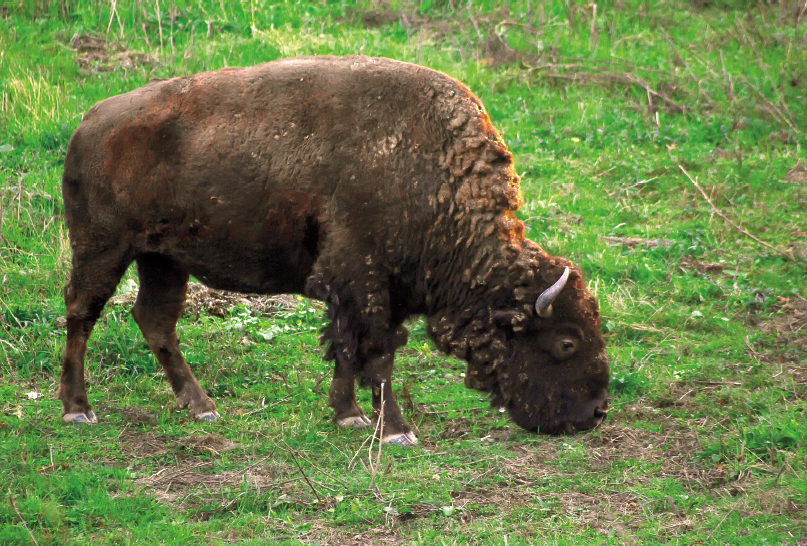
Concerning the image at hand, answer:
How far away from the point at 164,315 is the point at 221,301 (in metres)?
1.35

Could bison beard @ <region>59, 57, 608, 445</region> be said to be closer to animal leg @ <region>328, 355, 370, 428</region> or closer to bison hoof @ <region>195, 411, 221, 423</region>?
animal leg @ <region>328, 355, 370, 428</region>

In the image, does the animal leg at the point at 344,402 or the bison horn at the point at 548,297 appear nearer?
the bison horn at the point at 548,297

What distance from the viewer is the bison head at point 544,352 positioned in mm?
4727

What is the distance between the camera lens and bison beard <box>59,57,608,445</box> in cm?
475

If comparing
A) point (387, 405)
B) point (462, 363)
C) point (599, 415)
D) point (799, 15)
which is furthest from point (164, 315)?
point (799, 15)

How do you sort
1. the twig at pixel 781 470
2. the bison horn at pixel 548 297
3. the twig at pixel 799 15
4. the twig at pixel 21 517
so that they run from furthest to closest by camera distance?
the twig at pixel 799 15, the bison horn at pixel 548 297, the twig at pixel 781 470, the twig at pixel 21 517

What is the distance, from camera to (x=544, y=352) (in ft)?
15.6

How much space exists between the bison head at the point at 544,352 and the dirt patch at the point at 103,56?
257 inches

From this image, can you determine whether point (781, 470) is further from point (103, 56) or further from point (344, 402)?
point (103, 56)

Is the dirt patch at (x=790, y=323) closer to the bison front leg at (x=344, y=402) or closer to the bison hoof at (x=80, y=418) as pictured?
the bison front leg at (x=344, y=402)

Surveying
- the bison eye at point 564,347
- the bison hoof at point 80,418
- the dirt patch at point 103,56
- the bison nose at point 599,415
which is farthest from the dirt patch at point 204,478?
the dirt patch at point 103,56

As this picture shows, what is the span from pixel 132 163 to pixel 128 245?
1.66 ft

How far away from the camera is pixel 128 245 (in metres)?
5.22

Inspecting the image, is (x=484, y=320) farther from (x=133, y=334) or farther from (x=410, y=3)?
(x=410, y=3)
